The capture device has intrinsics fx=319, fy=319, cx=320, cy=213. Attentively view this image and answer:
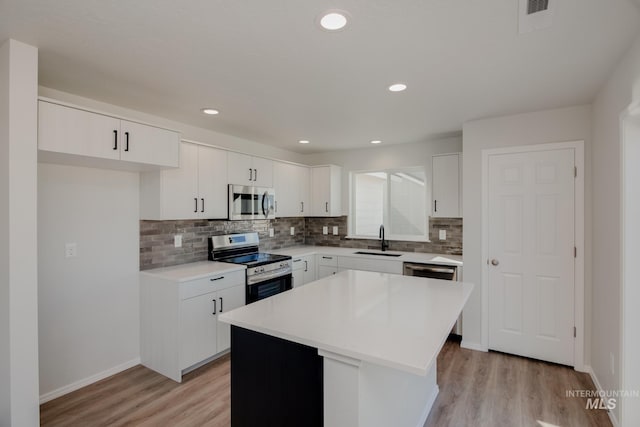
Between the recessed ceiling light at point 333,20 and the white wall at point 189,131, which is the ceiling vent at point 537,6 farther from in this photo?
the white wall at point 189,131

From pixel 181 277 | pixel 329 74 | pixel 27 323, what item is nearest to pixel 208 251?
pixel 181 277

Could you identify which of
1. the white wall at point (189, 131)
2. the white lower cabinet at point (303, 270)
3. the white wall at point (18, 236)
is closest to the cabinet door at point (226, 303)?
the white lower cabinet at point (303, 270)

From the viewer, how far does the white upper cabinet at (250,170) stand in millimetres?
3642

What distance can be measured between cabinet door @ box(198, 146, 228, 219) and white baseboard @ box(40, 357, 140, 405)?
156cm

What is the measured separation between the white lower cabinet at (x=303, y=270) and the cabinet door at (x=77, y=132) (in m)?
2.40

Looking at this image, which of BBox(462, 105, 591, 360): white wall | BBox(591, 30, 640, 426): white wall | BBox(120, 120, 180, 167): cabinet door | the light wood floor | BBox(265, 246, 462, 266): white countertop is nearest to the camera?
BBox(591, 30, 640, 426): white wall

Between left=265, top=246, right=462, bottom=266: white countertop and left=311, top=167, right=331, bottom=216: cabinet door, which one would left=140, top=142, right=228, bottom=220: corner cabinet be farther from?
left=311, top=167, right=331, bottom=216: cabinet door

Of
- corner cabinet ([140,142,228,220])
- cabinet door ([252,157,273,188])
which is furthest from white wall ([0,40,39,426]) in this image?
cabinet door ([252,157,273,188])

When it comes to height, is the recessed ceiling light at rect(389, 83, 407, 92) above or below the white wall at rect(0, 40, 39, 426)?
above

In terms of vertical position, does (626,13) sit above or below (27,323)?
above

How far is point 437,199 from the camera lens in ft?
13.4

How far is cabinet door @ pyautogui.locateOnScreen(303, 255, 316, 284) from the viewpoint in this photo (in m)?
4.37

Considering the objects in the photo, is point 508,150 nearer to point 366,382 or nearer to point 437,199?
point 437,199

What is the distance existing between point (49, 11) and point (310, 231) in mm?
4225
